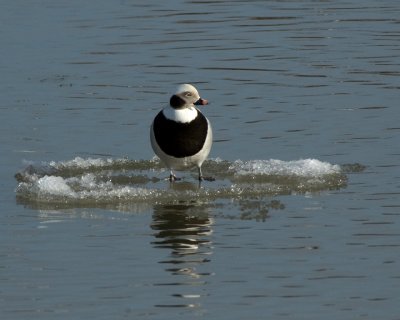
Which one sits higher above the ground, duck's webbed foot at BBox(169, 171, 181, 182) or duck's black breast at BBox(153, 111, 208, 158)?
duck's black breast at BBox(153, 111, 208, 158)

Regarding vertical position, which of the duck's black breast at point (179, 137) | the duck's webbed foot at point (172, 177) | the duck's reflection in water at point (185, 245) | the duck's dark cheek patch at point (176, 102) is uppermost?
the duck's dark cheek patch at point (176, 102)

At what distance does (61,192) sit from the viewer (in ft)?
46.9

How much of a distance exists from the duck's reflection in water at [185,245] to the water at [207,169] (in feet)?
0.08

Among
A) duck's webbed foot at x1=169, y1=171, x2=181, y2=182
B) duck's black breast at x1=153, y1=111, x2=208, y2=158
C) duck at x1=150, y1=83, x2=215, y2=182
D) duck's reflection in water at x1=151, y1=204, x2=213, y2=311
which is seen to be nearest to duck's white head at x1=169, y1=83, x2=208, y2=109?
duck at x1=150, y1=83, x2=215, y2=182

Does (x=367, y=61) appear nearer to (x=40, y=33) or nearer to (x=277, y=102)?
(x=277, y=102)

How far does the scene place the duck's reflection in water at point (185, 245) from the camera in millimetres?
10882

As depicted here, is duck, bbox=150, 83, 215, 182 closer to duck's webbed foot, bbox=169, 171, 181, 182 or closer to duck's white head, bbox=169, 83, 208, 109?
duck's white head, bbox=169, 83, 208, 109

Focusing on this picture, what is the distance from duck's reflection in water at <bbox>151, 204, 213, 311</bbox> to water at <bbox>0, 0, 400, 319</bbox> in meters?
0.02

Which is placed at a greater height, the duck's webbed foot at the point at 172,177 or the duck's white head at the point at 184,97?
the duck's white head at the point at 184,97

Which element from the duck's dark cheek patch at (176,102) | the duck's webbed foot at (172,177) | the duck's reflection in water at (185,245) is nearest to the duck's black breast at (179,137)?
the duck's dark cheek patch at (176,102)

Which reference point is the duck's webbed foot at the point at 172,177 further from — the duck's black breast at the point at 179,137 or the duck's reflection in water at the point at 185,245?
the duck's reflection in water at the point at 185,245

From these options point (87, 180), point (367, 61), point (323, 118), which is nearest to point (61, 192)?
point (87, 180)

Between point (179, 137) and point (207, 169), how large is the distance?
2.47ft

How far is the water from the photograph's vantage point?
1091 cm
